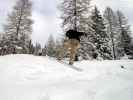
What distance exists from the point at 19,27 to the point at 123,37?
23656 mm

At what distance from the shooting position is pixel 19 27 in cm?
2447

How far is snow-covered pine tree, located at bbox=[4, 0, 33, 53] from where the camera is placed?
2402 cm

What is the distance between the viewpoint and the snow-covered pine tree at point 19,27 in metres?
24.0

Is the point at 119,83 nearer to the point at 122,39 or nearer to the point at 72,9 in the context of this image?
the point at 72,9

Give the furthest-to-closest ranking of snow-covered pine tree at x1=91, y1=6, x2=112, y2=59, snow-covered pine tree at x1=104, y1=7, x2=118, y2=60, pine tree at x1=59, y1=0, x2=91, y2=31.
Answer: snow-covered pine tree at x1=104, y1=7, x2=118, y2=60, snow-covered pine tree at x1=91, y1=6, x2=112, y2=59, pine tree at x1=59, y1=0, x2=91, y2=31

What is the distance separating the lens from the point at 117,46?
117ft

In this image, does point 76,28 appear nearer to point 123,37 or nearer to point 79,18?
point 79,18

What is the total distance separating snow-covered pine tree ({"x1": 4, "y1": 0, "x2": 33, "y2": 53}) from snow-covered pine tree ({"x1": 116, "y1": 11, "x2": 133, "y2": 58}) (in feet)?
67.2

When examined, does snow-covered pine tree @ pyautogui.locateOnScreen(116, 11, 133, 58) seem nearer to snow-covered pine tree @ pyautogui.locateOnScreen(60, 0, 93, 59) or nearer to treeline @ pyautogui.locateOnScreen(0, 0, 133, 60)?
treeline @ pyautogui.locateOnScreen(0, 0, 133, 60)

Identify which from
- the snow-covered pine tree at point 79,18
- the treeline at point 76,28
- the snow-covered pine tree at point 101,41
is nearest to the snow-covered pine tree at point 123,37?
the treeline at point 76,28

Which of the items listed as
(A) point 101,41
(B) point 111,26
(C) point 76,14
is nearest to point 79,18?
(C) point 76,14

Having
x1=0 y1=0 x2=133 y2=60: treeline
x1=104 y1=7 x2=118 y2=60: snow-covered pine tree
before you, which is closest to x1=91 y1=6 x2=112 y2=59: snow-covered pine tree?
x1=0 y1=0 x2=133 y2=60: treeline

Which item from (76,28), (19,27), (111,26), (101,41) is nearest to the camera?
(76,28)

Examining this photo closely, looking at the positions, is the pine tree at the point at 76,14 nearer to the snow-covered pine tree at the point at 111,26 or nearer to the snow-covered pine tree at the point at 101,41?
the snow-covered pine tree at the point at 101,41
